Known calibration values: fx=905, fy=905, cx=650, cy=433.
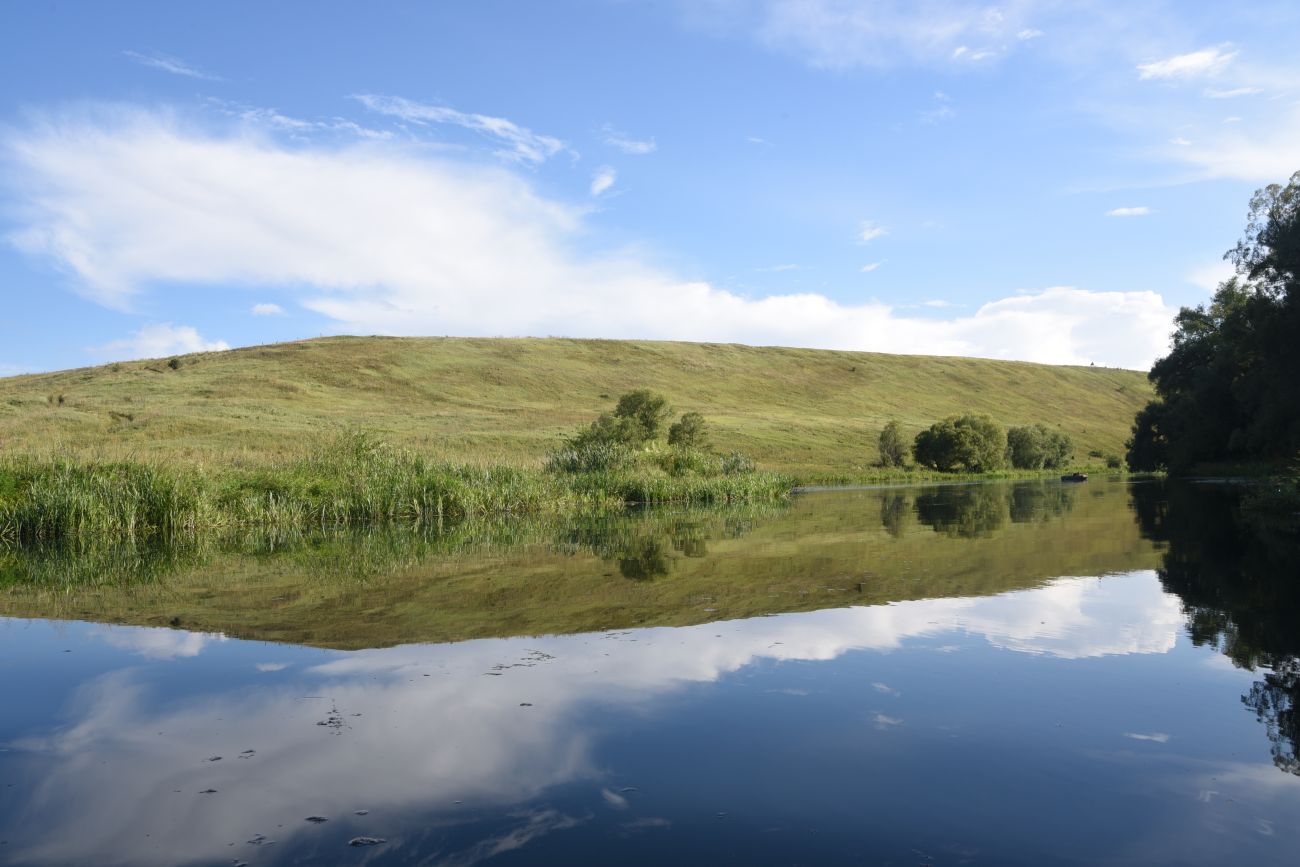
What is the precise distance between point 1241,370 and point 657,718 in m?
55.2

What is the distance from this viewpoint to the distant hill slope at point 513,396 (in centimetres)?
5456

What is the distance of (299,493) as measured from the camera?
27.7 meters

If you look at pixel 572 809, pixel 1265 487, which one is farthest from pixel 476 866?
pixel 1265 487

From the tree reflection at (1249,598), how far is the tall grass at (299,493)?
19.8 metres

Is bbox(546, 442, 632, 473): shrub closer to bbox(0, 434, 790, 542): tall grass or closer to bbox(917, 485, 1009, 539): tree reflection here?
bbox(0, 434, 790, 542): tall grass

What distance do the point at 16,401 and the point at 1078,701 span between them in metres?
74.5

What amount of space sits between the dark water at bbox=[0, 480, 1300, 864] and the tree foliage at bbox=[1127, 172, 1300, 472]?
26.9m

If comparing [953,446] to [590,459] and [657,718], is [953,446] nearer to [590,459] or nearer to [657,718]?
[590,459]

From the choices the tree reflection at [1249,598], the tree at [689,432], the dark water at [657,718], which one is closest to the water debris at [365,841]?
the dark water at [657,718]

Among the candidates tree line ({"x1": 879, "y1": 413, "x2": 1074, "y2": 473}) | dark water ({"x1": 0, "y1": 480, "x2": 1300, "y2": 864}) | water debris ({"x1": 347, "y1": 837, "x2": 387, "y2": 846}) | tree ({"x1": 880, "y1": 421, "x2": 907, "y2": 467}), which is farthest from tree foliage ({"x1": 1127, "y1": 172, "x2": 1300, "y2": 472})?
water debris ({"x1": 347, "y1": 837, "x2": 387, "y2": 846})

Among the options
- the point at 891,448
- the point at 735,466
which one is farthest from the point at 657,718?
the point at 891,448

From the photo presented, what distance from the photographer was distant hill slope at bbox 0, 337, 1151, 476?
54.6 metres

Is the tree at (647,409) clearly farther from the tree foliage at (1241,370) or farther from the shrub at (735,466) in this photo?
the tree foliage at (1241,370)

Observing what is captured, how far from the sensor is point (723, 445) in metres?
68.7
